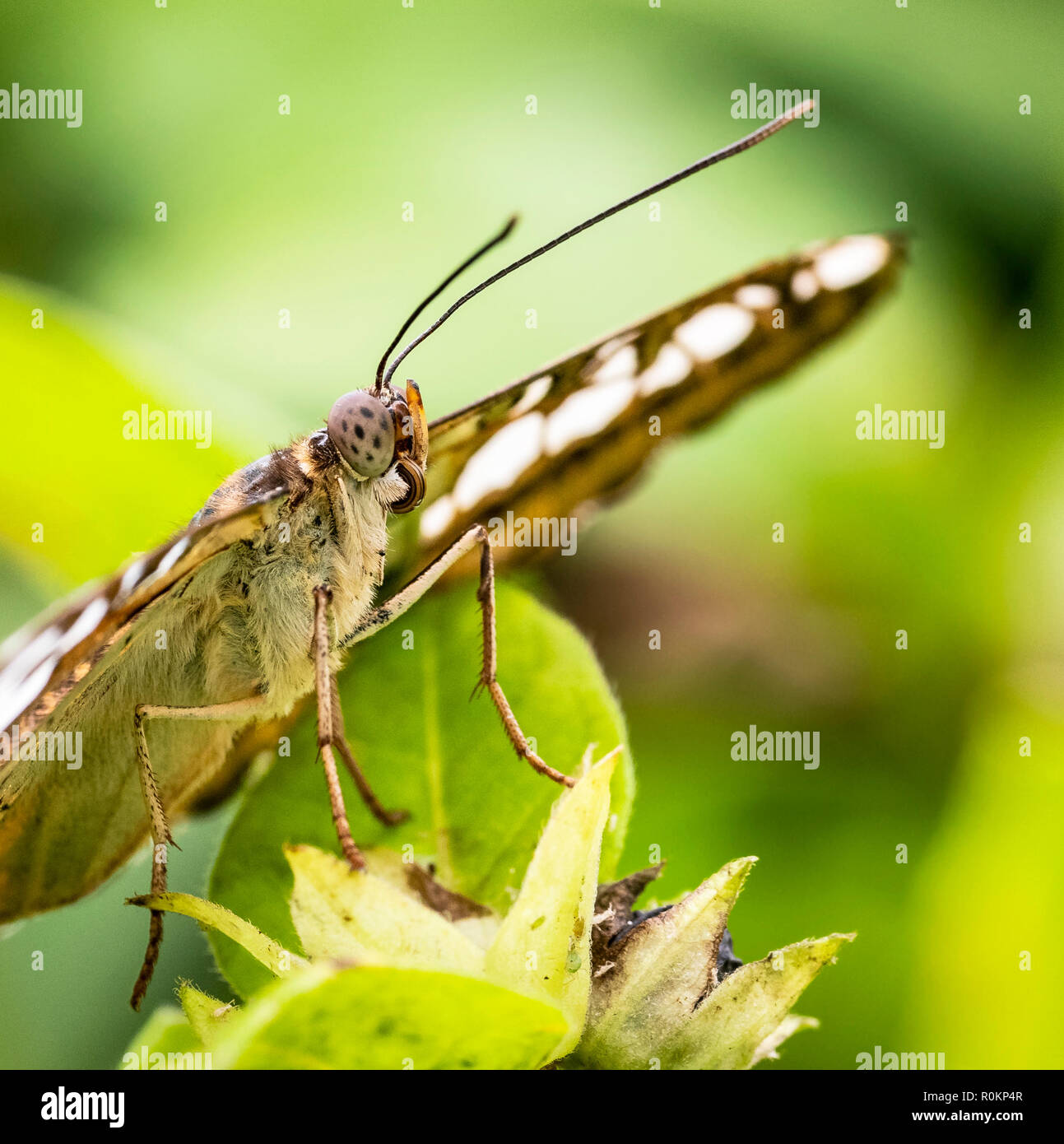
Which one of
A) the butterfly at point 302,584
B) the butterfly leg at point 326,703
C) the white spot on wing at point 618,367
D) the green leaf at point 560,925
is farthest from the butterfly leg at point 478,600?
the green leaf at point 560,925

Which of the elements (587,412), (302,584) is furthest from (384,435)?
(587,412)

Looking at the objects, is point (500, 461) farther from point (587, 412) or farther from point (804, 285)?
point (804, 285)

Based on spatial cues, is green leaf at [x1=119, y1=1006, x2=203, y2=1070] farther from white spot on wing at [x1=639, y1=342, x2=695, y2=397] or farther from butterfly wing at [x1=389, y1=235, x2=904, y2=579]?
white spot on wing at [x1=639, y1=342, x2=695, y2=397]

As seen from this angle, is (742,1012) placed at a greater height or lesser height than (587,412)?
lesser

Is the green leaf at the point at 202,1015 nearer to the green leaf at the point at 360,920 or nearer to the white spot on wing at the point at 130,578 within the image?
the green leaf at the point at 360,920

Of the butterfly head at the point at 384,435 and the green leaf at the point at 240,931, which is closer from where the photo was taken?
the green leaf at the point at 240,931

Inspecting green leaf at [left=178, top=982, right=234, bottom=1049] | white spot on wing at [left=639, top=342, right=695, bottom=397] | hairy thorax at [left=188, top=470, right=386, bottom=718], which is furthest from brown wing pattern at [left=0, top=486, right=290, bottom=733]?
white spot on wing at [left=639, top=342, right=695, bottom=397]
